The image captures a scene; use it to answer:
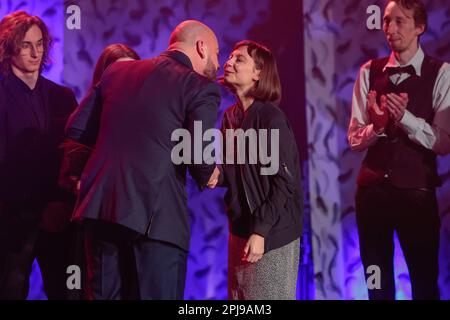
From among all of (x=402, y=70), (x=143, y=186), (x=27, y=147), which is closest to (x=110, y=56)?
(x=27, y=147)

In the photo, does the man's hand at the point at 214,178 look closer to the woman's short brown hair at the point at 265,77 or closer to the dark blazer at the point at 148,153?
the dark blazer at the point at 148,153

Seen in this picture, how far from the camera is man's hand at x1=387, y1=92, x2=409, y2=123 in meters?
3.23

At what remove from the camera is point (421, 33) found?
3.40 metres

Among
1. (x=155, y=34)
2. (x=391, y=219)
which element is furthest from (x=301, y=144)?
(x=155, y=34)

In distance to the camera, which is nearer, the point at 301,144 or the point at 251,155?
the point at 251,155

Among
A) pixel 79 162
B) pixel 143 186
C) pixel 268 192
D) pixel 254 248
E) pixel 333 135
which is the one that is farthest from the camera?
pixel 333 135

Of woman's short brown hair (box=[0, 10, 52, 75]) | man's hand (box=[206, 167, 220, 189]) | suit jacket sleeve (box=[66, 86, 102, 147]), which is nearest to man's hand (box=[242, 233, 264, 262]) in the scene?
man's hand (box=[206, 167, 220, 189])

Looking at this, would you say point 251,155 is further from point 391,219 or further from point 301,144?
point 301,144

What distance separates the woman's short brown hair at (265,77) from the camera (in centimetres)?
281

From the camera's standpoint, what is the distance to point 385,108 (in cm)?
330

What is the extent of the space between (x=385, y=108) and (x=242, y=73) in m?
0.87

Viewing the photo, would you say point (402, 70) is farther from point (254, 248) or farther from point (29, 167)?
point (29, 167)

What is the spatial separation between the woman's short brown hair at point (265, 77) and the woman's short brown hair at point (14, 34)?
4.00ft

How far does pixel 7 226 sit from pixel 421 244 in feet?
6.79
